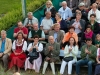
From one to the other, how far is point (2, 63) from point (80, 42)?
274 cm

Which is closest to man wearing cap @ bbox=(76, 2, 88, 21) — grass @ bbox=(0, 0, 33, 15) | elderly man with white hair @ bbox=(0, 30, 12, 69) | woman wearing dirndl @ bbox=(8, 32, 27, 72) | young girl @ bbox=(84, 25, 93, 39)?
young girl @ bbox=(84, 25, 93, 39)

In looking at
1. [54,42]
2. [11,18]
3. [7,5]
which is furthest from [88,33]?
[7,5]

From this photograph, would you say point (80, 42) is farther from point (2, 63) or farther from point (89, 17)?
point (2, 63)

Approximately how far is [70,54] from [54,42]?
2.16 ft

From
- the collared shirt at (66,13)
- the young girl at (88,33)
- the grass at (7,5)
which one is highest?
the grass at (7,5)

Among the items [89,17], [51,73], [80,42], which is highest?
[89,17]

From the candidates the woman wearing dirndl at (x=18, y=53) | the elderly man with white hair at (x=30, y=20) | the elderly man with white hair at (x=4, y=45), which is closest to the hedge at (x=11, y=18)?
the elderly man with white hair at (x=30, y=20)

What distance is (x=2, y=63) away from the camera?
1223cm

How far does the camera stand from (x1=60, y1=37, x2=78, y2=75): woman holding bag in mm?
11244

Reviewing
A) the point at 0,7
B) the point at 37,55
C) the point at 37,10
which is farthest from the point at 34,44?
the point at 0,7

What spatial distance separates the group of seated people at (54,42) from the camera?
1123 centimetres

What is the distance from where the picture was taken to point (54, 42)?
11578 millimetres

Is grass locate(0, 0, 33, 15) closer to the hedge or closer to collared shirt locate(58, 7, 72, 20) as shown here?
the hedge

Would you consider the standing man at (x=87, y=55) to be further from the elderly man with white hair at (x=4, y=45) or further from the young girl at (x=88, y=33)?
the elderly man with white hair at (x=4, y=45)
